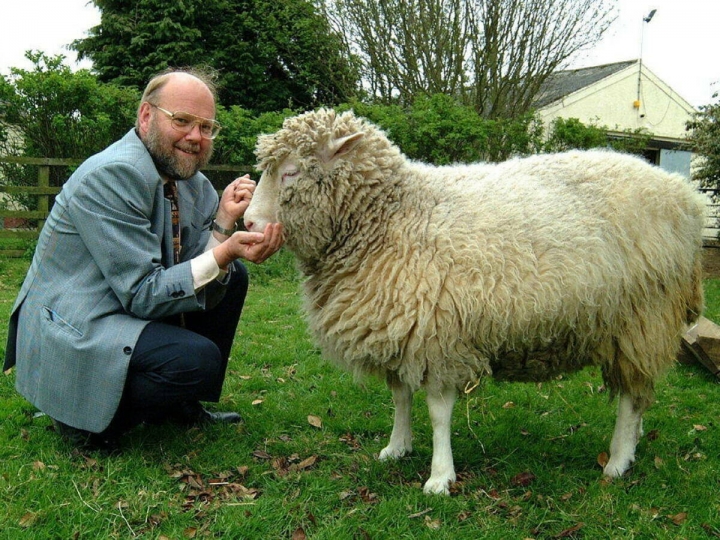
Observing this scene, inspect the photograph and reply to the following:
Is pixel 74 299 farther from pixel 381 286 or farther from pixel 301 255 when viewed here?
pixel 381 286

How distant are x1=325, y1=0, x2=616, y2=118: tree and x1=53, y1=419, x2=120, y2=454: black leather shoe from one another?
10.3 meters

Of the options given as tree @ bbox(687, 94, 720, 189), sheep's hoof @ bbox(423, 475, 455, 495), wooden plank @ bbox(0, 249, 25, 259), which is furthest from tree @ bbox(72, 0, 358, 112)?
sheep's hoof @ bbox(423, 475, 455, 495)

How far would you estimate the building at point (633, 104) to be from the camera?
615 inches

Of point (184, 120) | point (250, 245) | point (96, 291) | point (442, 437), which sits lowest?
point (442, 437)

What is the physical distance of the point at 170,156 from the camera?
3.23 meters

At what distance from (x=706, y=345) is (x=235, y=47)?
14.0m

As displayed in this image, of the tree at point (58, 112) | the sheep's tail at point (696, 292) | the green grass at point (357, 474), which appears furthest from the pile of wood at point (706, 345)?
the tree at point (58, 112)

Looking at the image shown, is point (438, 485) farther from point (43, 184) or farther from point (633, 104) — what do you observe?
point (633, 104)

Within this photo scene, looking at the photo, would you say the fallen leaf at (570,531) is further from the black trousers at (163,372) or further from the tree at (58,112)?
the tree at (58,112)

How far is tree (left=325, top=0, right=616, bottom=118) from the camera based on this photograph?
1195 centimetres

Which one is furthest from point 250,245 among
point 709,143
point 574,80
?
point 574,80

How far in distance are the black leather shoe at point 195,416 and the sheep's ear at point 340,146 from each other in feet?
5.18

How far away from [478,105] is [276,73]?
6.70 meters

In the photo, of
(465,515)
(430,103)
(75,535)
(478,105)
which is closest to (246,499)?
(75,535)
